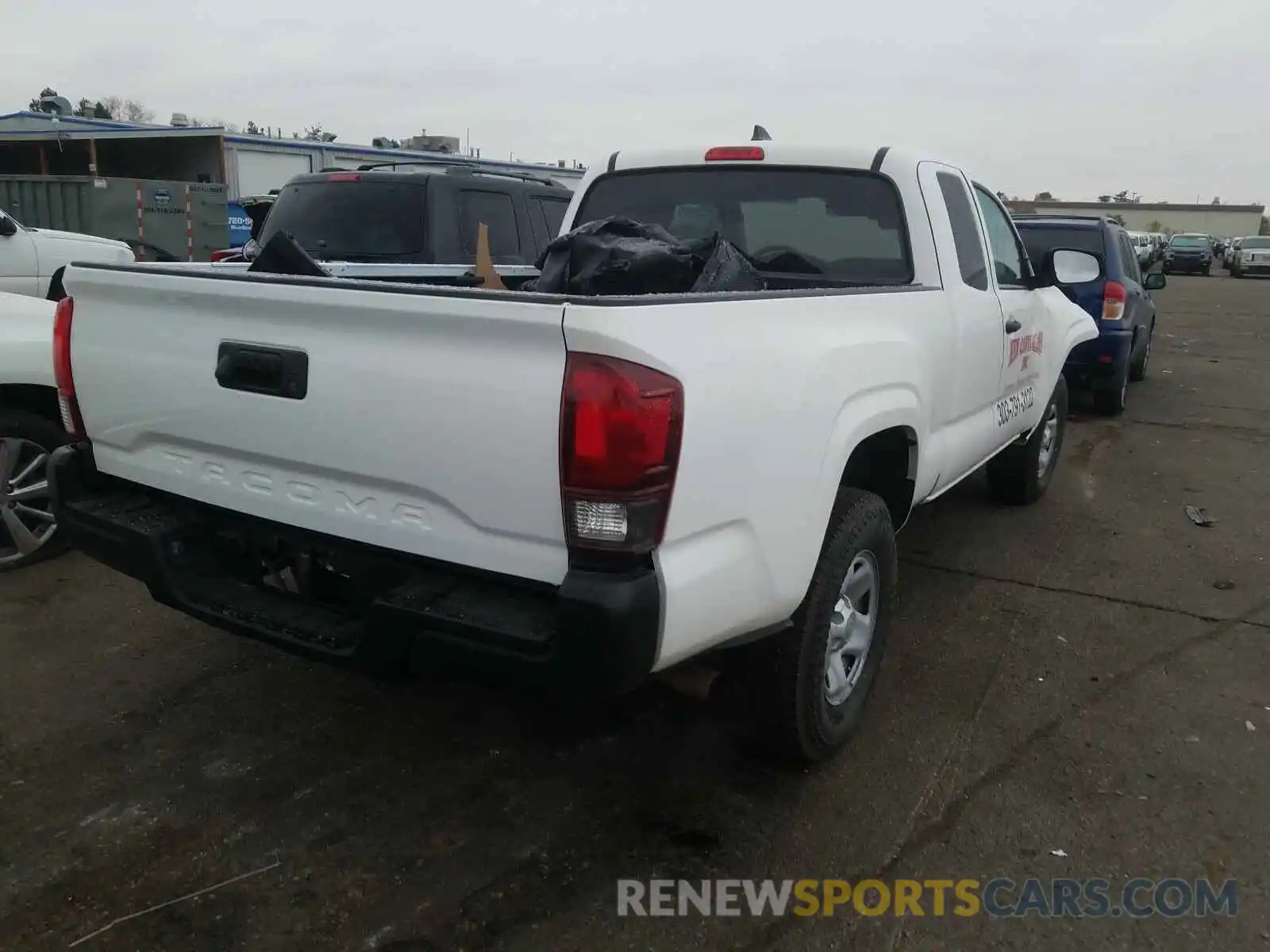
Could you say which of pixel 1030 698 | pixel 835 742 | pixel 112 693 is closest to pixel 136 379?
pixel 112 693

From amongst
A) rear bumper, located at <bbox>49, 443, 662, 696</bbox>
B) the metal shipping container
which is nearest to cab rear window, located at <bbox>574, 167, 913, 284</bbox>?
rear bumper, located at <bbox>49, 443, 662, 696</bbox>

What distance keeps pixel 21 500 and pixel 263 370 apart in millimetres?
2886

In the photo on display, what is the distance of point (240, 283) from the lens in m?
2.68

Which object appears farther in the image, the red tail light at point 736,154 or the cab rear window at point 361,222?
the cab rear window at point 361,222

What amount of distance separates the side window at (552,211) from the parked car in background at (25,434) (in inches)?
172

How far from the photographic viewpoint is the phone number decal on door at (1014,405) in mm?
4943

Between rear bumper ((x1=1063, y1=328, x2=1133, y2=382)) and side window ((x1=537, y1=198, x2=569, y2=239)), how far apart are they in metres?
4.59

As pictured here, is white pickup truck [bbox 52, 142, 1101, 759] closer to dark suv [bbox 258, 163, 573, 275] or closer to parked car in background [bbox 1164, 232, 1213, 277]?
dark suv [bbox 258, 163, 573, 275]

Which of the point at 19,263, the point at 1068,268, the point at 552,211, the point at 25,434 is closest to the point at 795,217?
the point at 1068,268

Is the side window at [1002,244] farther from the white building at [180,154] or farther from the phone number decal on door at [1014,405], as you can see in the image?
the white building at [180,154]

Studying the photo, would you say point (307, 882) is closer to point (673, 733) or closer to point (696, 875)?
point (696, 875)

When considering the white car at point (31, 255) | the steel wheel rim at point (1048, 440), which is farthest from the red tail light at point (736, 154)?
the white car at point (31, 255)

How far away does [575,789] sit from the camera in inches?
126

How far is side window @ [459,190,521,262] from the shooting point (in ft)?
24.6
